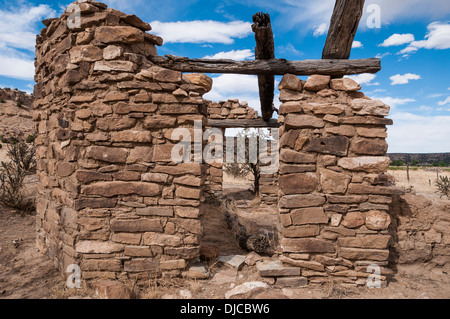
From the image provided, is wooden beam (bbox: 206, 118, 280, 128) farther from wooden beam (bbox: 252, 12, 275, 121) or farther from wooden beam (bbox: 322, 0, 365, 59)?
wooden beam (bbox: 322, 0, 365, 59)

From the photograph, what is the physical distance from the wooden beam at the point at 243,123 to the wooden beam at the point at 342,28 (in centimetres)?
378

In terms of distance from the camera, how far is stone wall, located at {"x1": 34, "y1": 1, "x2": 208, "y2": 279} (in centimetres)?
298

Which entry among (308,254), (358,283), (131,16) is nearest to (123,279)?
(308,254)

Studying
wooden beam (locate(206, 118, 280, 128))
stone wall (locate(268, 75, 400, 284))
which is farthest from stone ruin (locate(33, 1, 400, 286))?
wooden beam (locate(206, 118, 280, 128))

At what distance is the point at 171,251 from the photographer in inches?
119

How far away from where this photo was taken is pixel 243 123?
7406 mm

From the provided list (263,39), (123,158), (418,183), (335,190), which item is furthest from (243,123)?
(418,183)

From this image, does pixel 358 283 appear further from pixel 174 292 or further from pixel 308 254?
pixel 174 292

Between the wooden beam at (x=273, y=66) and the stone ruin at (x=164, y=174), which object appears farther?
the wooden beam at (x=273, y=66)

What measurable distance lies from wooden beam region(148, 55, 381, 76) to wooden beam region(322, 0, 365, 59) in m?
0.15

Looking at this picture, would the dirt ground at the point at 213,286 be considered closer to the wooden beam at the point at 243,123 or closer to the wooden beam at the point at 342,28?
the wooden beam at the point at 342,28

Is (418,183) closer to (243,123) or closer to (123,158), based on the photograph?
(243,123)

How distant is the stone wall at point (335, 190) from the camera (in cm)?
299

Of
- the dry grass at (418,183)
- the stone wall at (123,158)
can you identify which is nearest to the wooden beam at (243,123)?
the stone wall at (123,158)
